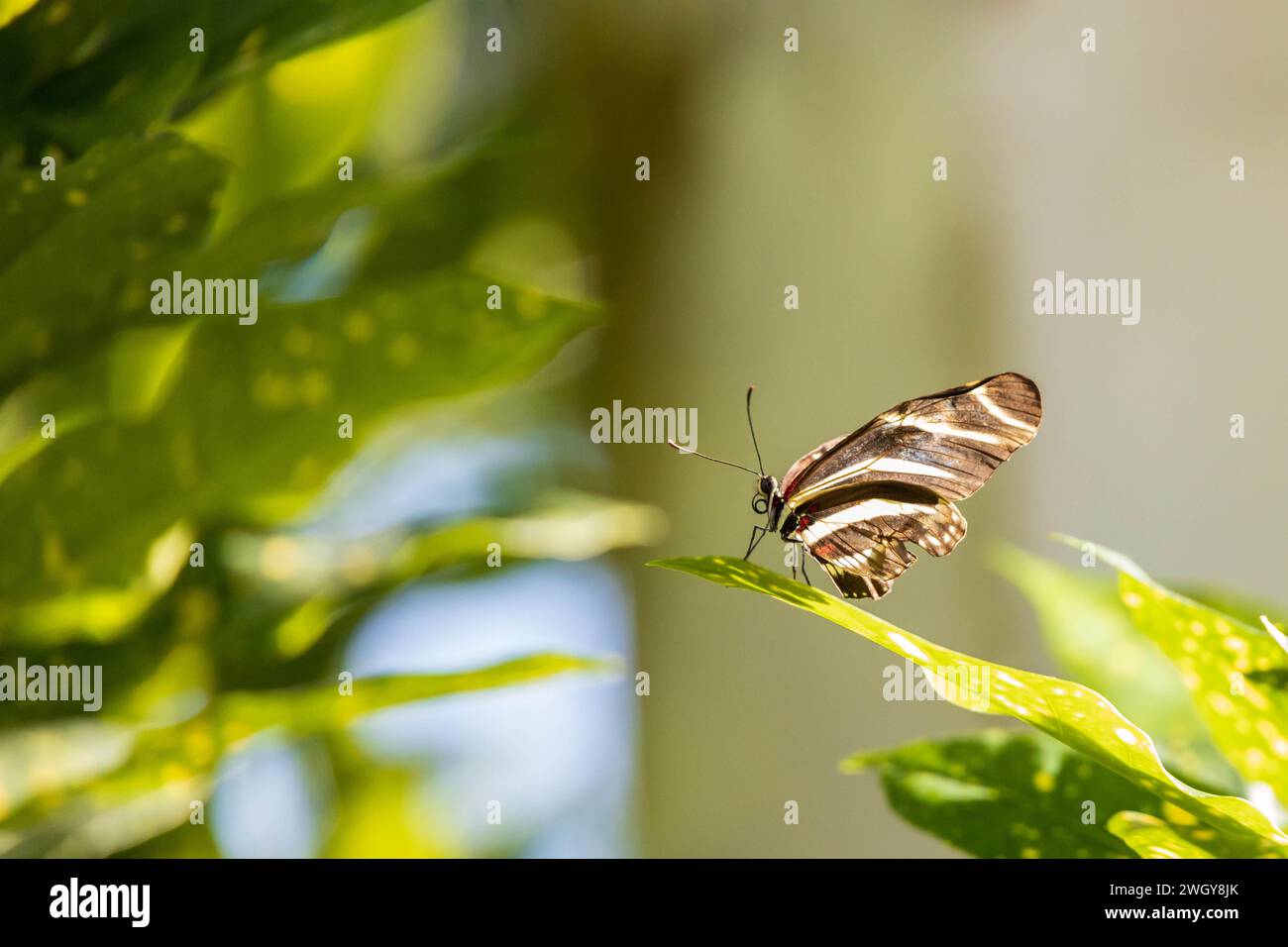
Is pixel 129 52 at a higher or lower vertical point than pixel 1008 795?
higher

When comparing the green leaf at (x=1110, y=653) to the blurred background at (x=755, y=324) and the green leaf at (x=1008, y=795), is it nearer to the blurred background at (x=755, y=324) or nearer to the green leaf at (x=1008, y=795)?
the green leaf at (x=1008, y=795)

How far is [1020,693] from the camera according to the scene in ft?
1.08

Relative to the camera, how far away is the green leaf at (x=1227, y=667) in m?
0.40

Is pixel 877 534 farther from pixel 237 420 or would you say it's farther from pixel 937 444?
pixel 237 420

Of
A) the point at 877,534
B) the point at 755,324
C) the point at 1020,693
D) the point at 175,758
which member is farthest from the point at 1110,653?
the point at 755,324

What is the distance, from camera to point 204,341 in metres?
0.59

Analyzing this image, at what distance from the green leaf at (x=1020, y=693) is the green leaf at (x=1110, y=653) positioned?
0.25 metres

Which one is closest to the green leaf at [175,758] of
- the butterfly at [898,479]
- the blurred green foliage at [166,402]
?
the blurred green foliage at [166,402]

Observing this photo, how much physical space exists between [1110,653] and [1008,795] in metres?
0.21

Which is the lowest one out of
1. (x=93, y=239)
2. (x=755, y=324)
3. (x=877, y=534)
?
(x=877, y=534)
